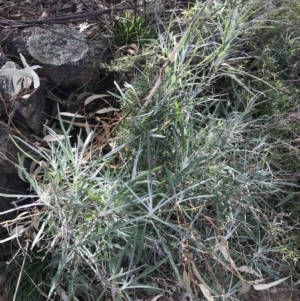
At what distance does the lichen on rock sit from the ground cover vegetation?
0.48 ft

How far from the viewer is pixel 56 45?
1619 mm

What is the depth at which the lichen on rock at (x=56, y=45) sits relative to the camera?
1.60 m

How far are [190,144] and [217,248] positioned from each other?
332 mm

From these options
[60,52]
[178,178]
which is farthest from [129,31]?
[178,178]

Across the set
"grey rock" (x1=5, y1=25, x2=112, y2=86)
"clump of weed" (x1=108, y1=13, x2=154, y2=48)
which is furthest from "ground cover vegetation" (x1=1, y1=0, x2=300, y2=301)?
"grey rock" (x1=5, y1=25, x2=112, y2=86)

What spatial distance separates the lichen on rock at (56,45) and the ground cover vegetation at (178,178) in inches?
5.7

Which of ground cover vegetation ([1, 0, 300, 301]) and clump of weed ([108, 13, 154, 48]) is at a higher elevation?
clump of weed ([108, 13, 154, 48])

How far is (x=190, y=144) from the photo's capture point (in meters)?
1.49

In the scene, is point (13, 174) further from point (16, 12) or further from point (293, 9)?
point (293, 9)

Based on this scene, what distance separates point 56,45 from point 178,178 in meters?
0.65

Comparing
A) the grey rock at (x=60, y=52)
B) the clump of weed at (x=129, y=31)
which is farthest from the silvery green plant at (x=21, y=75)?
the clump of weed at (x=129, y=31)

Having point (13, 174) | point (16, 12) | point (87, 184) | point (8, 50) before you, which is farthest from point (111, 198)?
point (16, 12)

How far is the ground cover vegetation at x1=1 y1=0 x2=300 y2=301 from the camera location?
1338mm

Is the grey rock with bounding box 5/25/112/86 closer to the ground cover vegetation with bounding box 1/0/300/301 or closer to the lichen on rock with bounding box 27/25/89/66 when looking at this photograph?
the lichen on rock with bounding box 27/25/89/66
